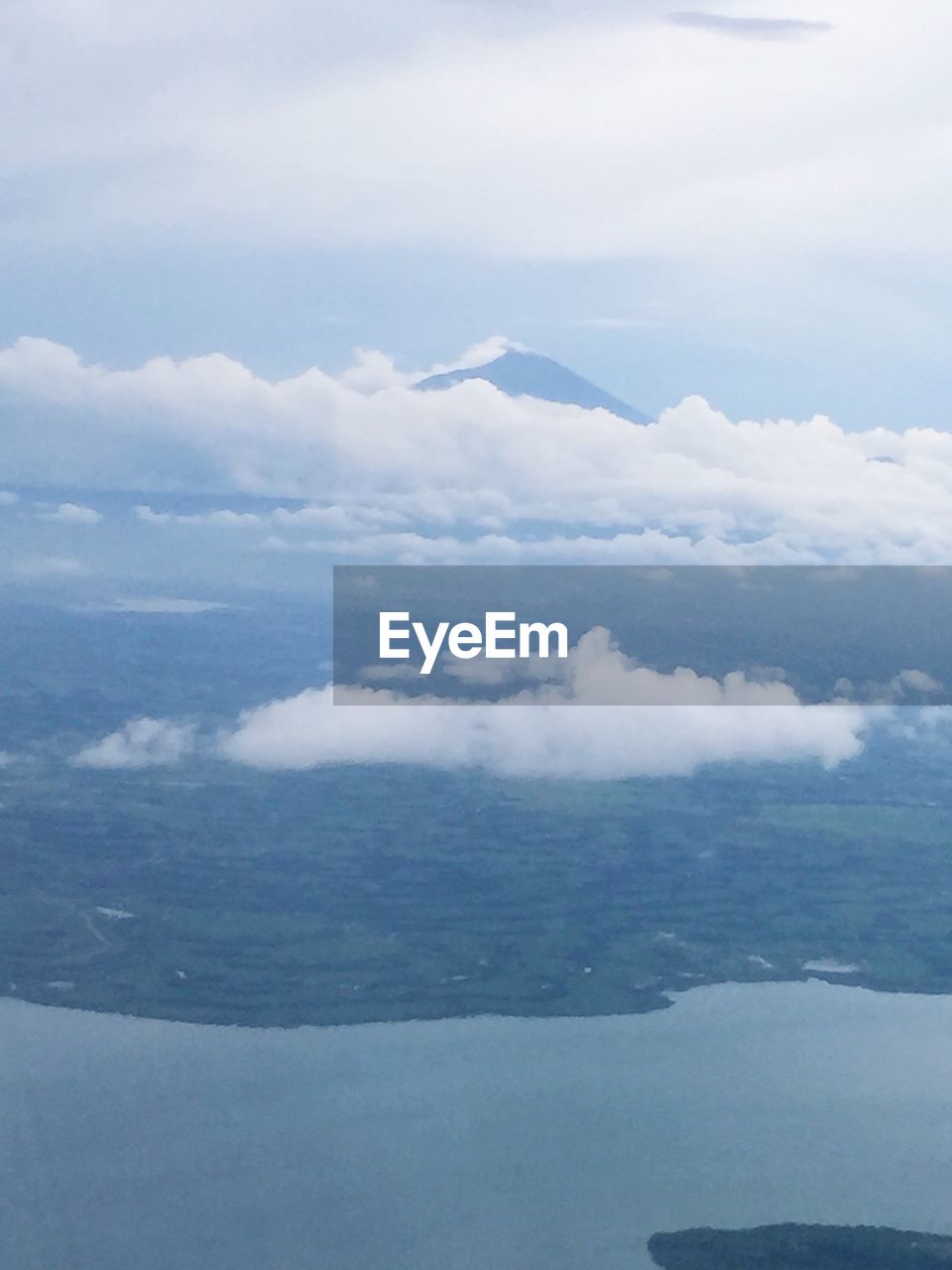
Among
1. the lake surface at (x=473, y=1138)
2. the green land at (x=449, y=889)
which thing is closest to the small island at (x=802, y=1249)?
the lake surface at (x=473, y=1138)

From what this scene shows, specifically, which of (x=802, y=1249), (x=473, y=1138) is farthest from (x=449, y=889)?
(x=802, y=1249)

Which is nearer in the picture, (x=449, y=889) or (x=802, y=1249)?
(x=802, y=1249)

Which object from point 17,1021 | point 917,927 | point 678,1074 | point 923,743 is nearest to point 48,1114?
point 17,1021

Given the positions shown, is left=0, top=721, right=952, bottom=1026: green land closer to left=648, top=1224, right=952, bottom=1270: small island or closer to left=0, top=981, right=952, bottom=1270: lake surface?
left=0, top=981, right=952, bottom=1270: lake surface

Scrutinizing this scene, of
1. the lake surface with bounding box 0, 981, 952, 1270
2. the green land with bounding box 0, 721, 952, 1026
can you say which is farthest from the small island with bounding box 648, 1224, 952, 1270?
the green land with bounding box 0, 721, 952, 1026

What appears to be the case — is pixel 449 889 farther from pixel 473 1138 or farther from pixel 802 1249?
pixel 802 1249

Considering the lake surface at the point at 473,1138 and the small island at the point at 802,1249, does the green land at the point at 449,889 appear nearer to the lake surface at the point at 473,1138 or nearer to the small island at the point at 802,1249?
the lake surface at the point at 473,1138
